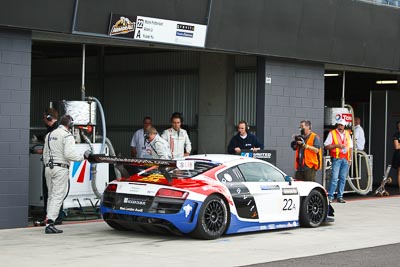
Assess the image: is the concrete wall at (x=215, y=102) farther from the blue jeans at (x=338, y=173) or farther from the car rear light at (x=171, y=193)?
the car rear light at (x=171, y=193)

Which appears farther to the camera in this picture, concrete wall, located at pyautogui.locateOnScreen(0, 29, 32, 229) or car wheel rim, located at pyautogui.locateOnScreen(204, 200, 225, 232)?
concrete wall, located at pyautogui.locateOnScreen(0, 29, 32, 229)

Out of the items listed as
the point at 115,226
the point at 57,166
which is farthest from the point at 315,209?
the point at 57,166

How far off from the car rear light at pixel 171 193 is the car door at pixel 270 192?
1.43 metres

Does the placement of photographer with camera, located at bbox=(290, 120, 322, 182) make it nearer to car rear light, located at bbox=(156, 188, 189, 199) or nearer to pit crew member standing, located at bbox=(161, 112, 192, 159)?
pit crew member standing, located at bbox=(161, 112, 192, 159)

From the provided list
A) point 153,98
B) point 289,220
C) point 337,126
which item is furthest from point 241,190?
point 153,98

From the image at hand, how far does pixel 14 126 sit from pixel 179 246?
3.67 metres

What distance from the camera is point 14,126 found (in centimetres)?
1274

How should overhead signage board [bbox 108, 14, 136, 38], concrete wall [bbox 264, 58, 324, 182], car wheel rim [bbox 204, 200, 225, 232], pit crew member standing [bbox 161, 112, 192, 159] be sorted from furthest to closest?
concrete wall [bbox 264, 58, 324, 182], pit crew member standing [bbox 161, 112, 192, 159], overhead signage board [bbox 108, 14, 136, 38], car wheel rim [bbox 204, 200, 225, 232]

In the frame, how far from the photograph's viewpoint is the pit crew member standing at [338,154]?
1784 cm

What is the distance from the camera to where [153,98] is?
67.7ft

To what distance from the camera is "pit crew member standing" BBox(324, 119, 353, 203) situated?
1784 centimetres

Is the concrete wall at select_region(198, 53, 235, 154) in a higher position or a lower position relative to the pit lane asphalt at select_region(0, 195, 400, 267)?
higher

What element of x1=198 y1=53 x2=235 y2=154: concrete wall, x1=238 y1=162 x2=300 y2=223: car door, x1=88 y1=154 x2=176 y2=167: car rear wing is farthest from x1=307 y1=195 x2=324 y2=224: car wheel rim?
x1=198 y1=53 x2=235 y2=154: concrete wall

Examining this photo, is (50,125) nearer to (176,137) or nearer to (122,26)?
(122,26)
